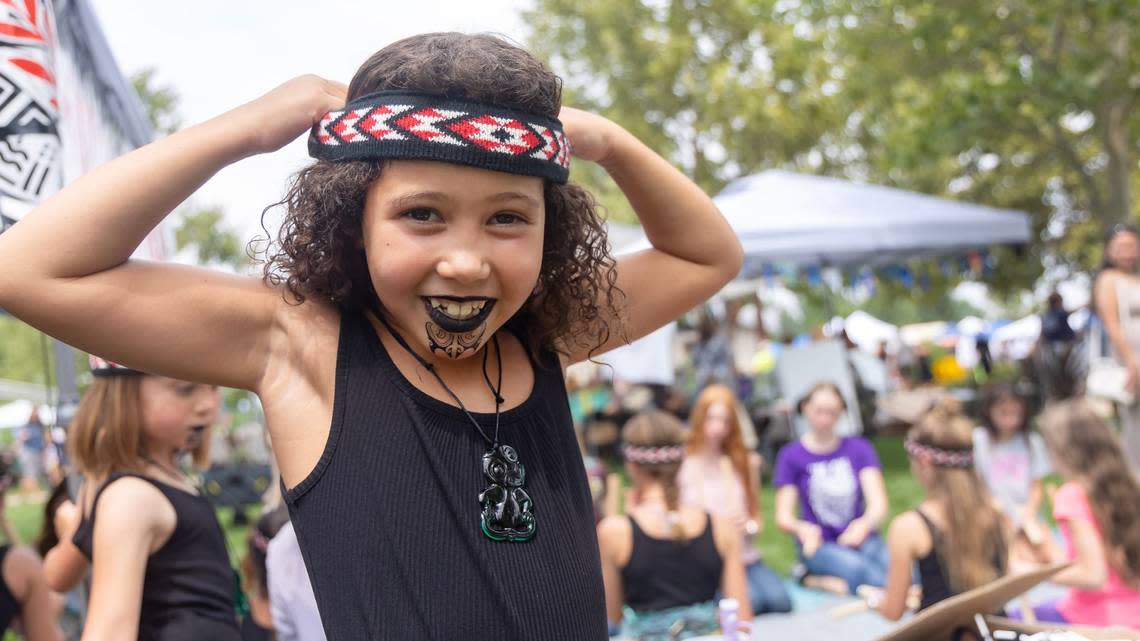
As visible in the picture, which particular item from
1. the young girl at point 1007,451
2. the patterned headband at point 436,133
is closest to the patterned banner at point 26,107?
the patterned headband at point 436,133

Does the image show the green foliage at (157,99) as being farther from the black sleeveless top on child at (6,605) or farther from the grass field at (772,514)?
the black sleeveless top on child at (6,605)

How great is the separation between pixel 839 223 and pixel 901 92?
5203mm

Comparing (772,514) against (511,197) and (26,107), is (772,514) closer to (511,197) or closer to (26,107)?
(26,107)

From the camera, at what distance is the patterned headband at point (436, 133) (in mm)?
1367

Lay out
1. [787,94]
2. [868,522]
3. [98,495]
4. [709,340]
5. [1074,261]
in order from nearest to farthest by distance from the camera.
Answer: [98,495] < [868,522] < [709,340] < [787,94] < [1074,261]

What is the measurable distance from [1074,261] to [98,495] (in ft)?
71.1

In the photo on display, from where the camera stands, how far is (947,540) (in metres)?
4.02

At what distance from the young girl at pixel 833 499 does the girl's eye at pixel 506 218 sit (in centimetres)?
477

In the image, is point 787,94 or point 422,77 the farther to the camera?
point 787,94

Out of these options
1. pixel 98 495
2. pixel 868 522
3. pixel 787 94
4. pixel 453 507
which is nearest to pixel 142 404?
pixel 98 495

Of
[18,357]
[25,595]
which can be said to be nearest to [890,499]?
[25,595]

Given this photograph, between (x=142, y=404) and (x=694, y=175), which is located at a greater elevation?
(x=694, y=175)

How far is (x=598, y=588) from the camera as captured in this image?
5.09 feet

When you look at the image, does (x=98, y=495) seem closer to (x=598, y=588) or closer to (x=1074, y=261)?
(x=598, y=588)
